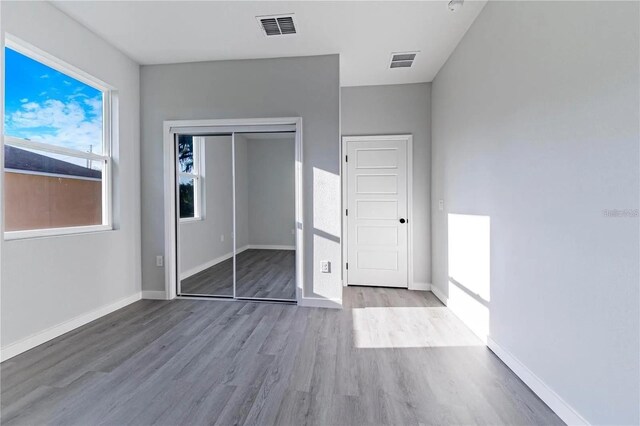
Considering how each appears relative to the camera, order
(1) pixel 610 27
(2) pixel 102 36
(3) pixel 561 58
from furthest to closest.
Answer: (2) pixel 102 36 < (3) pixel 561 58 < (1) pixel 610 27

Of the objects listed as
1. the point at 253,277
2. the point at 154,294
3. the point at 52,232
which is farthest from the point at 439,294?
the point at 52,232

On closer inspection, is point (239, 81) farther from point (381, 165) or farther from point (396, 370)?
point (396, 370)

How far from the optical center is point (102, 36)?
9.73 ft

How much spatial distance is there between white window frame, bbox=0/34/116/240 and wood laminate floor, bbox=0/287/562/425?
3.10 feet

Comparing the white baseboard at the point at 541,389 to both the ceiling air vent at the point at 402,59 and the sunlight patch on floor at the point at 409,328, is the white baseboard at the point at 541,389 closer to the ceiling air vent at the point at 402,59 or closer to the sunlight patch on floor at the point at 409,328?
the sunlight patch on floor at the point at 409,328

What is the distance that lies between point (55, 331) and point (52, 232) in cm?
87

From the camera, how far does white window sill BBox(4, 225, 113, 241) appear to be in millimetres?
2234

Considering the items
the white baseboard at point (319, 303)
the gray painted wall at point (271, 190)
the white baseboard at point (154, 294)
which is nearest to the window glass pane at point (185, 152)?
the gray painted wall at point (271, 190)

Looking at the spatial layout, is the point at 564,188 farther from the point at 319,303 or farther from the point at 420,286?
the point at 420,286

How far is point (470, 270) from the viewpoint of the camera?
9.02 feet

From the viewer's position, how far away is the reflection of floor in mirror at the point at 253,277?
3525 mm

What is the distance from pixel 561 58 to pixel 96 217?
4.11 meters

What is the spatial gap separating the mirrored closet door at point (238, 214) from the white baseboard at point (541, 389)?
2136mm

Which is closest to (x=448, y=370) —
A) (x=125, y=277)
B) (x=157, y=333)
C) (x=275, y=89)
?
(x=157, y=333)
